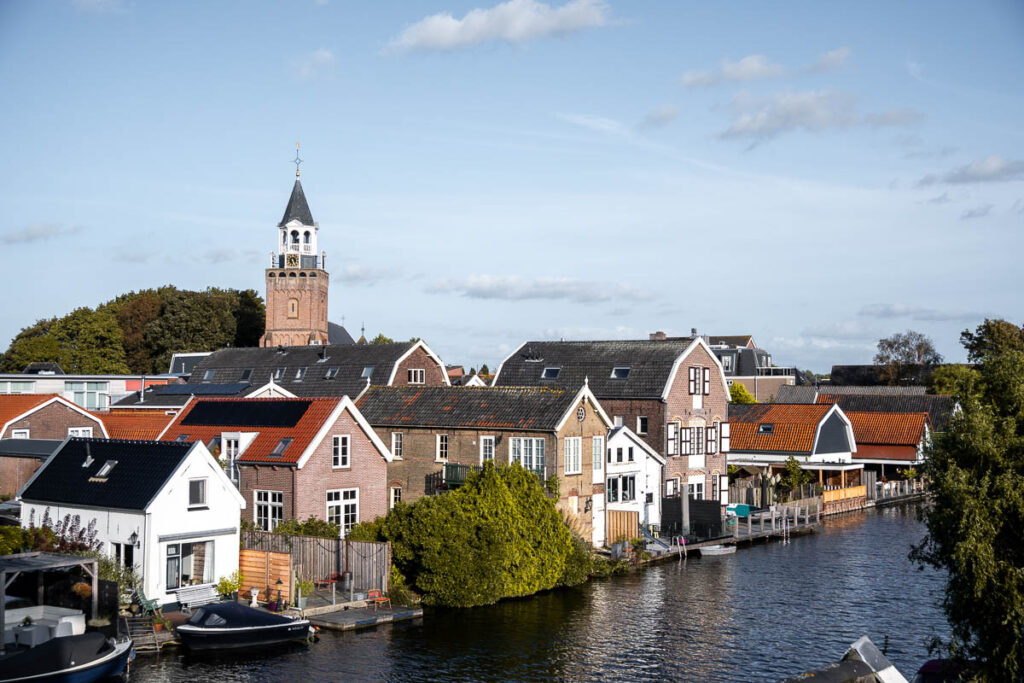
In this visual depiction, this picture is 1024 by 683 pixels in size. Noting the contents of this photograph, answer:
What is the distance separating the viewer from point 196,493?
113 ft

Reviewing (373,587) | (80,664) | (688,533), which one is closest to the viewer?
(80,664)

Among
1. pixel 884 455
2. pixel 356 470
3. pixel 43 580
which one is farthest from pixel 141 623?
pixel 884 455

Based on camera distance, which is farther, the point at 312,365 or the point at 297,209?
the point at 297,209

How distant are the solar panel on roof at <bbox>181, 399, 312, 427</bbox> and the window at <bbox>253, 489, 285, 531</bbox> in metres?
3.05

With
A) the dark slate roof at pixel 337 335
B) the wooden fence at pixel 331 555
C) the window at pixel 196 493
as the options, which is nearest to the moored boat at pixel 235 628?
the window at pixel 196 493

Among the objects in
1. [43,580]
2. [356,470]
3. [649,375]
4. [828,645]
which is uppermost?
[649,375]

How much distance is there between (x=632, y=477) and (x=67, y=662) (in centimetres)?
3175

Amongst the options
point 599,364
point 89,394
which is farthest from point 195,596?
point 89,394

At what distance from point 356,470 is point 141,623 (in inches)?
543

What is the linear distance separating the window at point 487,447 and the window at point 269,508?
10.4m

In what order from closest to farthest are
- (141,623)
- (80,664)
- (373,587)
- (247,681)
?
(80,664) < (247,681) < (141,623) < (373,587)

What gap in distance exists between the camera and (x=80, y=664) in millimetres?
25922

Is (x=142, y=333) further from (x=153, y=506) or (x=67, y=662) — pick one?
(x=67, y=662)

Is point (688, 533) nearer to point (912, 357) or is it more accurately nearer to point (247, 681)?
point (247, 681)
